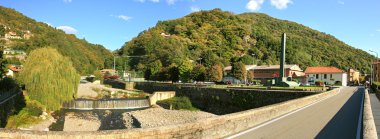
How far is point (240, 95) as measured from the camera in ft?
146

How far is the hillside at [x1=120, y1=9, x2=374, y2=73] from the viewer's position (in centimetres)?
13862

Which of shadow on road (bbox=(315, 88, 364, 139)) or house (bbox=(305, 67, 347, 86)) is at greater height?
house (bbox=(305, 67, 347, 86))

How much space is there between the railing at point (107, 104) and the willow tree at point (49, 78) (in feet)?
12.1

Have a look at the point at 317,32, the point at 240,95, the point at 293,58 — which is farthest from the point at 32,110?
the point at 317,32

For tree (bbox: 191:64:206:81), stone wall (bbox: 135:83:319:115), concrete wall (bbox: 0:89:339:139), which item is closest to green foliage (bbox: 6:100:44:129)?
concrete wall (bbox: 0:89:339:139)

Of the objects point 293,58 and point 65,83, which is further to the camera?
point 293,58

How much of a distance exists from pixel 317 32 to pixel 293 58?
2777 inches

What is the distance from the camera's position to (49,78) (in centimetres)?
3866

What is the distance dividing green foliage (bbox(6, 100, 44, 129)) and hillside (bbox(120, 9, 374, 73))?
282 feet

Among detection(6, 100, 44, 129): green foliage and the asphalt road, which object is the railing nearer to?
Answer: detection(6, 100, 44, 129): green foliage

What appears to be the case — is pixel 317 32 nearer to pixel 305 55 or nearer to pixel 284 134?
pixel 305 55

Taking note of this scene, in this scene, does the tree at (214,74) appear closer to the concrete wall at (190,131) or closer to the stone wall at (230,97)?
the stone wall at (230,97)

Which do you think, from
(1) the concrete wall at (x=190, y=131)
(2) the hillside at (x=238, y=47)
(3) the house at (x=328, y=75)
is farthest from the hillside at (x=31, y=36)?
(1) the concrete wall at (x=190, y=131)

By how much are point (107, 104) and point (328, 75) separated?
69766mm
